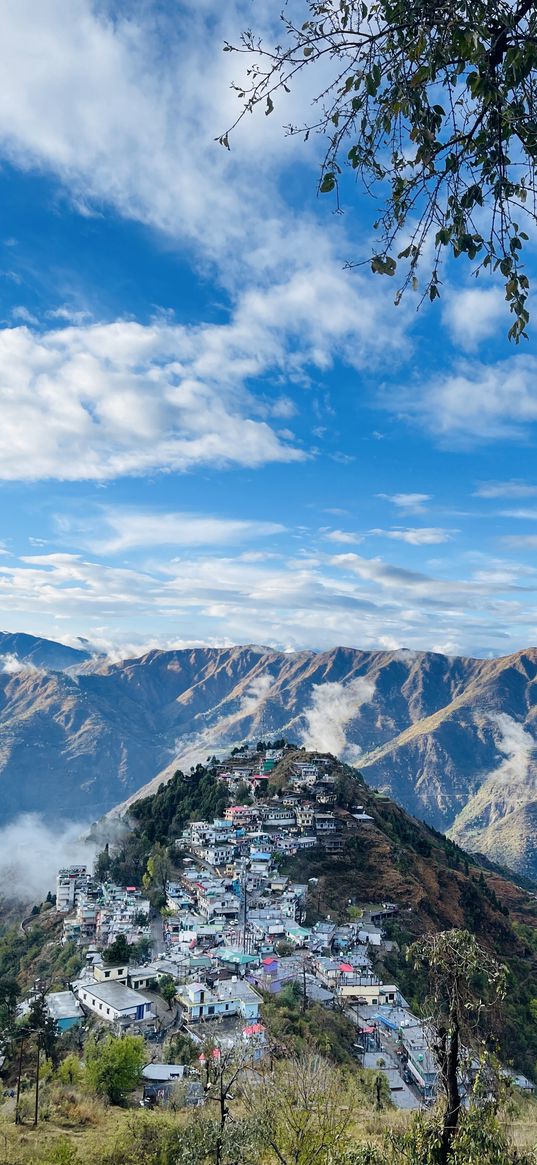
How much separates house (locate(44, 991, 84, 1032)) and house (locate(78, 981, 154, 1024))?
625 millimetres

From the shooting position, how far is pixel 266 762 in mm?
85750

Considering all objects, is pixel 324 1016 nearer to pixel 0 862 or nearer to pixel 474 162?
pixel 474 162

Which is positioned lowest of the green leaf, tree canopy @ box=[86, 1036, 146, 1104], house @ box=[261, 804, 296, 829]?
house @ box=[261, 804, 296, 829]

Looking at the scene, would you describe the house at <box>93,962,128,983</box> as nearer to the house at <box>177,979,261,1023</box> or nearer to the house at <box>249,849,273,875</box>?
the house at <box>177,979,261,1023</box>

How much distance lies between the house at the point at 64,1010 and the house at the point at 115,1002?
625 mm

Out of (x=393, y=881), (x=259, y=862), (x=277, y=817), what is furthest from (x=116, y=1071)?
(x=277, y=817)

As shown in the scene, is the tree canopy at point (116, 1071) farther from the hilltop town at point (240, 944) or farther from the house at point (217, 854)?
the house at point (217, 854)

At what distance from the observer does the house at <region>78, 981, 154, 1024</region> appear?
105ft

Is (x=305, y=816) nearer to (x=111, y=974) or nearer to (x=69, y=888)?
(x=69, y=888)

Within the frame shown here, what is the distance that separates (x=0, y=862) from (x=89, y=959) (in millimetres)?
73161

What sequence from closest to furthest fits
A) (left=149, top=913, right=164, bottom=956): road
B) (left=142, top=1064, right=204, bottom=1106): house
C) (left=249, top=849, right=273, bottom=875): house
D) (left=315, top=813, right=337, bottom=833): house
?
(left=142, top=1064, right=204, bottom=1106): house
(left=149, top=913, right=164, bottom=956): road
(left=249, top=849, right=273, bottom=875): house
(left=315, top=813, right=337, bottom=833): house

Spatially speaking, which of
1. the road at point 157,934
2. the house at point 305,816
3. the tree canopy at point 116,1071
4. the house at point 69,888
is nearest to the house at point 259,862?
the house at point 305,816

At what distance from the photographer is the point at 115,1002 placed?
3291cm

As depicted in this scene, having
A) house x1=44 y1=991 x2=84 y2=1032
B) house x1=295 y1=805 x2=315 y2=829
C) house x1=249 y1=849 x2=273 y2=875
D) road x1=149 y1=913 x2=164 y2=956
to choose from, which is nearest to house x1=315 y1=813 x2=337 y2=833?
house x1=295 y1=805 x2=315 y2=829
